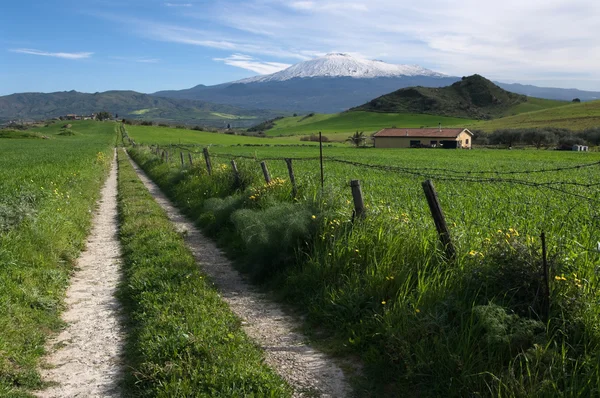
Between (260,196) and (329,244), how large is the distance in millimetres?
3972

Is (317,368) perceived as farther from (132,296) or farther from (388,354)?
(132,296)

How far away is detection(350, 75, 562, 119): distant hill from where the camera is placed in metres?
165

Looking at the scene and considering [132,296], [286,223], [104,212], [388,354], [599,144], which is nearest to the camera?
[388,354]

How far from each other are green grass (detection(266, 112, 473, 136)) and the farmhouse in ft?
153

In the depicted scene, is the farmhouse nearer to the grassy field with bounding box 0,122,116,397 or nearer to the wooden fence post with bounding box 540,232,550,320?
the grassy field with bounding box 0,122,116,397

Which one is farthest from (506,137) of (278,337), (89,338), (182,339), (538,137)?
(89,338)

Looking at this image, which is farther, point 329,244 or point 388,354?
point 329,244

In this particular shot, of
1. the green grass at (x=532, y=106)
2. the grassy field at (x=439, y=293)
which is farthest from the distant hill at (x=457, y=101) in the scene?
the grassy field at (x=439, y=293)

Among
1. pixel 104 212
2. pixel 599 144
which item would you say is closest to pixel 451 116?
pixel 599 144

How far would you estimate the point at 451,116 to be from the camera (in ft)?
498

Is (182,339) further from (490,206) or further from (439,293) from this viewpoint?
(490,206)

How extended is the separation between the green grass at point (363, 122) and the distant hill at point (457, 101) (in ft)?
36.0

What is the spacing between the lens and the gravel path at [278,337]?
4699 mm

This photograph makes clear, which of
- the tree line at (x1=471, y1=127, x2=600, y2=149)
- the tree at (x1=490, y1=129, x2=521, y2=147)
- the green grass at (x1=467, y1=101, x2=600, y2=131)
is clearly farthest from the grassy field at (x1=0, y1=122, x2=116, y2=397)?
the green grass at (x1=467, y1=101, x2=600, y2=131)
